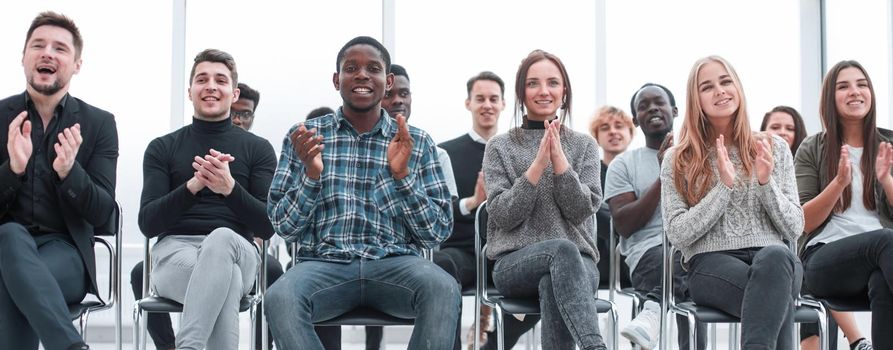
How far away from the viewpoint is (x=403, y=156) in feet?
8.80

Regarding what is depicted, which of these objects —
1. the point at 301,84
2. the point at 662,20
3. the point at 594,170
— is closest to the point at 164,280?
the point at 594,170

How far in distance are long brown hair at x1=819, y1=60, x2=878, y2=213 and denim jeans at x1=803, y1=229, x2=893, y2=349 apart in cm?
34

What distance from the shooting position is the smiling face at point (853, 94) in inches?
131

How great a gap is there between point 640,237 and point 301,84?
285 centimetres

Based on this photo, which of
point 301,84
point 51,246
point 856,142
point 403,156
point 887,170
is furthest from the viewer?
point 301,84

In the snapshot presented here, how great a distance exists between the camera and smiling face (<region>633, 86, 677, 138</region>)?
369 cm

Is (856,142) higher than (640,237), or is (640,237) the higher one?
(856,142)

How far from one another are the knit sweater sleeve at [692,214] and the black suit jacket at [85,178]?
5.86 ft

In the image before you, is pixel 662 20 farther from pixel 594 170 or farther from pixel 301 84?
pixel 594 170

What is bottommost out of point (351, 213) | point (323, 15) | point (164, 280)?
point (164, 280)

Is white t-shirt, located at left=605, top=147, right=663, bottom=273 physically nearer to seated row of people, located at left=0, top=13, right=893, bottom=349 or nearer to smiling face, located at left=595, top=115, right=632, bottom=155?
seated row of people, located at left=0, top=13, right=893, bottom=349

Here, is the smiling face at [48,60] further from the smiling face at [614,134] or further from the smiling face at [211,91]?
the smiling face at [614,134]

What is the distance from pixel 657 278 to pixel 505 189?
2.24 feet

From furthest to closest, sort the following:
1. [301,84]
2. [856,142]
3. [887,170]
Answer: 1. [301,84]
2. [856,142]
3. [887,170]
